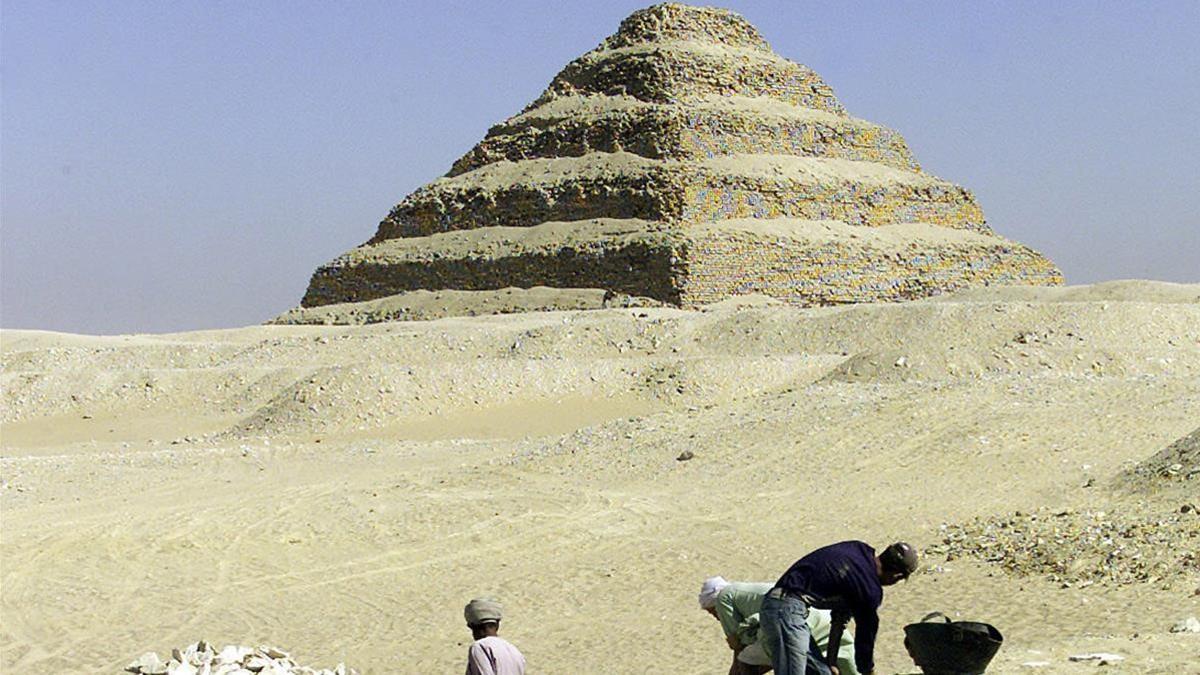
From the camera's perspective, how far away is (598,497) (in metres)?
15.9

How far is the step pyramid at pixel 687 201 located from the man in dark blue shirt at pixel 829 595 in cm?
4269

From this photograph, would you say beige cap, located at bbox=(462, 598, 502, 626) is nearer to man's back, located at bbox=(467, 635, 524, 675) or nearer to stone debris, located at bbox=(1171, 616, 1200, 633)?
man's back, located at bbox=(467, 635, 524, 675)

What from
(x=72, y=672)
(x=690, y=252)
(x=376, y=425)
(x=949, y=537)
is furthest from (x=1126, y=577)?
(x=690, y=252)

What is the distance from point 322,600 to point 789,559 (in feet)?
12.7

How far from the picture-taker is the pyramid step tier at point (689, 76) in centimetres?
6125

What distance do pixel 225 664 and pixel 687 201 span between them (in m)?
45.9

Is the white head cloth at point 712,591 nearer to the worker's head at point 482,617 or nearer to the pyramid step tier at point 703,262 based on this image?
the worker's head at point 482,617

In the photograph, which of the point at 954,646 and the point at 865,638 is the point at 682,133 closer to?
the point at 954,646

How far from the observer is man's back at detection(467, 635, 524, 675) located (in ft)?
22.2

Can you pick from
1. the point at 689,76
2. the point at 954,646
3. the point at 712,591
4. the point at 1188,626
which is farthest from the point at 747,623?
the point at 689,76

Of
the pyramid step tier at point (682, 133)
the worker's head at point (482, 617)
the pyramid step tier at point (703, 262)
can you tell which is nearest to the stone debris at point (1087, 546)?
the worker's head at point (482, 617)

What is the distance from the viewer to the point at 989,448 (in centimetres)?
1580

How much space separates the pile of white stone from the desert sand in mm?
1443

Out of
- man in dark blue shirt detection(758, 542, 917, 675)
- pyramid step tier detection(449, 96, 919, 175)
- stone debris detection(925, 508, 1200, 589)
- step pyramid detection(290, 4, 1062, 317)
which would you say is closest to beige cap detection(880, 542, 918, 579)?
man in dark blue shirt detection(758, 542, 917, 675)
